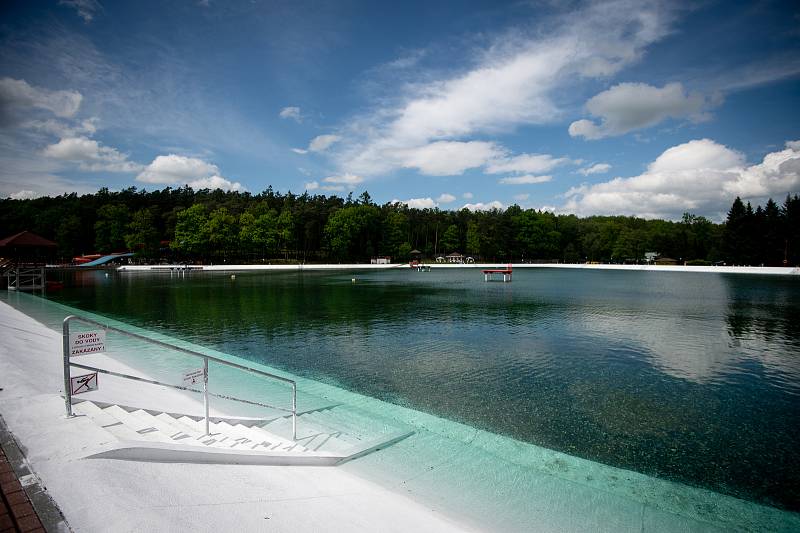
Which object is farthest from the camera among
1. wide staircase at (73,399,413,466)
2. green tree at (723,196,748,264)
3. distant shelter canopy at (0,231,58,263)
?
green tree at (723,196,748,264)

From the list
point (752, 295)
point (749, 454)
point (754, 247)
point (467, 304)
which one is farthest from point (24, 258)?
point (754, 247)

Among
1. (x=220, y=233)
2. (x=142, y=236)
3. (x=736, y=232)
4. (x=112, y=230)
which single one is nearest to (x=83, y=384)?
(x=220, y=233)

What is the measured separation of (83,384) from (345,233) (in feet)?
284

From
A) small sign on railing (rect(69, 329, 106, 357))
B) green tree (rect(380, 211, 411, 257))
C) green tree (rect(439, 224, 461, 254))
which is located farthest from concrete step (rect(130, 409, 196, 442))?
green tree (rect(439, 224, 461, 254))

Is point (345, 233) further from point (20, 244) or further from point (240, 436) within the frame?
point (240, 436)

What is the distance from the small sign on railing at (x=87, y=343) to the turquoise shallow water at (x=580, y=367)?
531 cm

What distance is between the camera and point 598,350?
13.1 metres

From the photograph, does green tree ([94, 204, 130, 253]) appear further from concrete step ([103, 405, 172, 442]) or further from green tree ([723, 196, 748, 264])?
green tree ([723, 196, 748, 264])

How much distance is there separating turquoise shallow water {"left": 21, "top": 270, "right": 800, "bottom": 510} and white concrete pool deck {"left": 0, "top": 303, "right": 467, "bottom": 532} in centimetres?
360

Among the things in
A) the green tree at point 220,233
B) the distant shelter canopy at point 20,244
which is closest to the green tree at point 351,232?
the green tree at point 220,233

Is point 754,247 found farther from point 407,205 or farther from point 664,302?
point 407,205

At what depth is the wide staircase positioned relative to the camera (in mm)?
3928

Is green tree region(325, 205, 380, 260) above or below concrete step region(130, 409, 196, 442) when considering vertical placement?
above

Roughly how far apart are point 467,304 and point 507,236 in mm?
81786
